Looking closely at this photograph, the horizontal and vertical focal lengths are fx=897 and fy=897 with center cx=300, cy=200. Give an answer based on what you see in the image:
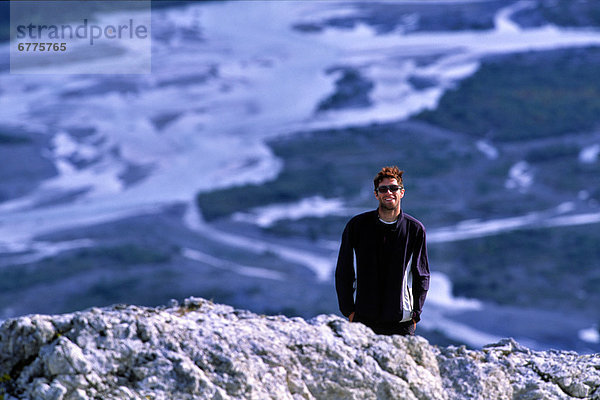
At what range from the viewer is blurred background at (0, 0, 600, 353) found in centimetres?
3581

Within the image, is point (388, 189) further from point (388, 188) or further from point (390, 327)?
point (390, 327)

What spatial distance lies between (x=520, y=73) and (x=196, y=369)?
60172 millimetres

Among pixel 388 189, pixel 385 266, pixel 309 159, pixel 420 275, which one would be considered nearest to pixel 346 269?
pixel 385 266

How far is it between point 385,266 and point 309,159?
44635 mm

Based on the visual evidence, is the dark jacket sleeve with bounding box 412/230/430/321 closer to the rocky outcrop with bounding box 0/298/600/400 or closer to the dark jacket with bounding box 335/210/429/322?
the dark jacket with bounding box 335/210/429/322

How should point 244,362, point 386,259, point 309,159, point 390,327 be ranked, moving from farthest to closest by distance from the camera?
point 309,159, point 390,327, point 386,259, point 244,362

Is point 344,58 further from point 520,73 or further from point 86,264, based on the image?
point 86,264

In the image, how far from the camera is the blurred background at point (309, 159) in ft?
117

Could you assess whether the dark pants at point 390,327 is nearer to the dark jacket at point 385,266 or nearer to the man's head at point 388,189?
the dark jacket at point 385,266

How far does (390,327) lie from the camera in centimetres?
471

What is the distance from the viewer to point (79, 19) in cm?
5356

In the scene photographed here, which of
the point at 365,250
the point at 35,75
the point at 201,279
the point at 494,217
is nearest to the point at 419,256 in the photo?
the point at 365,250
